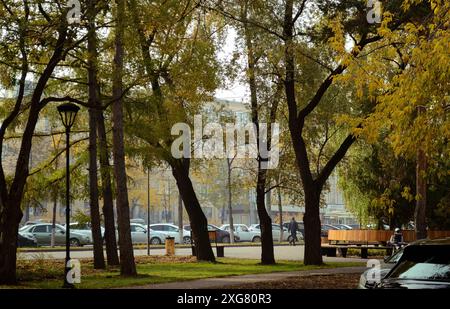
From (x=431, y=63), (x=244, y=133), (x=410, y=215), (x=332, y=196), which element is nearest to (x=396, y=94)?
(x=431, y=63)

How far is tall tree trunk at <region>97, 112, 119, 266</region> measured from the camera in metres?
26.4

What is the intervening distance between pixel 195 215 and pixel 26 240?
19.4 m

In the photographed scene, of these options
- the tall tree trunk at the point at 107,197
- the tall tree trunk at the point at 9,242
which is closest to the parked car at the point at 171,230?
the tall tree trunk at the point at 107,197

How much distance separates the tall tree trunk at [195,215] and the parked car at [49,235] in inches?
759

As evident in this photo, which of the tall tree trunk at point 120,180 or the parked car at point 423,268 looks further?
the tall tree trunk at point 120,180

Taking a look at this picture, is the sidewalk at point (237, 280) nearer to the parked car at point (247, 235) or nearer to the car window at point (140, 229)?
the car window at point (140, 229)

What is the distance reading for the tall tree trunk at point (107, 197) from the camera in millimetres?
26375

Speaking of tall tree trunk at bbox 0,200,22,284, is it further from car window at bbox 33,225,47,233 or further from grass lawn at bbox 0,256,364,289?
car window at bbox 33,225,47,233

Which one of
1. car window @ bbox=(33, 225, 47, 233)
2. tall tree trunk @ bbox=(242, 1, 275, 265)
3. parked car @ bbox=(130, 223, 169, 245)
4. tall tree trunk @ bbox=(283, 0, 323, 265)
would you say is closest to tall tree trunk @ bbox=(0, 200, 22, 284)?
tall tree trunk @ bbox=(242, 1, 275, 265)

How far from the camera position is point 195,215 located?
29.0m

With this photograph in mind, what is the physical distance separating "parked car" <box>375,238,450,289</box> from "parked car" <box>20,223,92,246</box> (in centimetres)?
3906

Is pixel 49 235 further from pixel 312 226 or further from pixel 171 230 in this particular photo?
pixel 312 226
